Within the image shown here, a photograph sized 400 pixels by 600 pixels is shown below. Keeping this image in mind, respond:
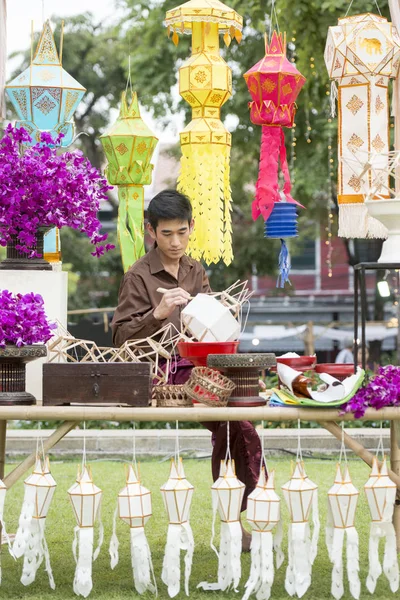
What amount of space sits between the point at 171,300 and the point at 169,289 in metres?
0.42

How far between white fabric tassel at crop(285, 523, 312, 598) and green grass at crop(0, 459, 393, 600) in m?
0.15

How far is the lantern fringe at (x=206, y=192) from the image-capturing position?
205 inches

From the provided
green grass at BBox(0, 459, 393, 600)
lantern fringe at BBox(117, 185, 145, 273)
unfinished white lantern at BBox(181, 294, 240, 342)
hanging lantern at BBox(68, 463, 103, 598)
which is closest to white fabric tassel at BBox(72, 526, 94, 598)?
hanging lantern at BBox(68, 463, 103, 598)

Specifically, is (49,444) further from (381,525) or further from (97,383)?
(381,525)

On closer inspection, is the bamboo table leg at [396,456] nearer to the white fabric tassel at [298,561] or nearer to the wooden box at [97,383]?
the white fabric tassel at [298,561]

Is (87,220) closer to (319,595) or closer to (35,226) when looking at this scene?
(35,226)

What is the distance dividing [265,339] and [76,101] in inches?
684

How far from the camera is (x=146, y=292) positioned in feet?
14.8

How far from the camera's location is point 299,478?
372 centimetres

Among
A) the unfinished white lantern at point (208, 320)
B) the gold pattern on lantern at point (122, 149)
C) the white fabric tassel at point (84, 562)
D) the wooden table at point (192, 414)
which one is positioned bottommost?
the white fabric tassel at point (84, 562)

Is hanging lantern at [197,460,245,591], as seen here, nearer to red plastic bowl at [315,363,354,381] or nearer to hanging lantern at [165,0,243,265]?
red plastic bowl at [315,363,354,381]

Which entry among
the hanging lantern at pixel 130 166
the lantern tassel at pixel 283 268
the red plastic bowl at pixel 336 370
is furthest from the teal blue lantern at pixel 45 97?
the red plastic bowl at pixel 336 370

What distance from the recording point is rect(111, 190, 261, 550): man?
4398 millimetres

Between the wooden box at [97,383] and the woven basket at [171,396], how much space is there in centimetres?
6
